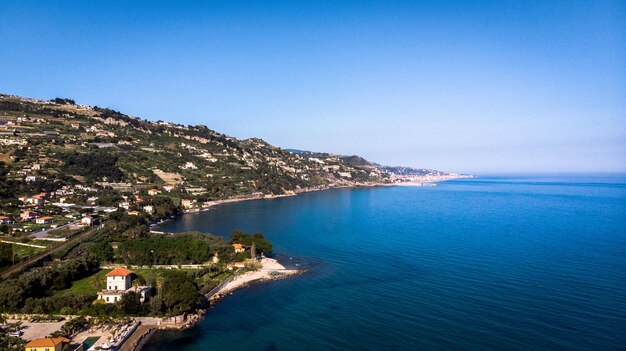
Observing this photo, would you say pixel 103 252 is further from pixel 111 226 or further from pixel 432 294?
pixel 432 294

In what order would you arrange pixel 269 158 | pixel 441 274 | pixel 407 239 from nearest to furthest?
pixel 441 274 < pixel 407 239 < pixel 269 158

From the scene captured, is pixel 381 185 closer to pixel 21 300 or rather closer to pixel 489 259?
pixel 489 259

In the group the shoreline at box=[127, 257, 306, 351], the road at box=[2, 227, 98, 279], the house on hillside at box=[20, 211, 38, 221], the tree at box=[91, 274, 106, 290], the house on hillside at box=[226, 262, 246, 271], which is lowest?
the shoreline at box=[127, 257, 306, 351]

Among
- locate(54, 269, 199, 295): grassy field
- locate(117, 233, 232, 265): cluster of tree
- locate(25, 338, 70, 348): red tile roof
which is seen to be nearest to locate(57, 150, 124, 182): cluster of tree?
locate(117, 233, 232, 265): cluster of tree

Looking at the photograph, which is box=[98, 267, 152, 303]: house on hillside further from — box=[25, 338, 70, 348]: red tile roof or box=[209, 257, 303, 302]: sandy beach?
box=[25, 338, 70, 348]: red tile roof

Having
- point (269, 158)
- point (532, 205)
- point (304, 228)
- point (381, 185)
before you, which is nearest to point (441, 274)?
point (304, 228)

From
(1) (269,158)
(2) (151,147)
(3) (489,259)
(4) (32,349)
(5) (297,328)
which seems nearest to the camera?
(4) (32,349)

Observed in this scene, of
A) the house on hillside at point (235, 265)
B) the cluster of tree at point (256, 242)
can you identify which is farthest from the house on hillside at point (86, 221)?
the house on hillside at point (235, 265)
